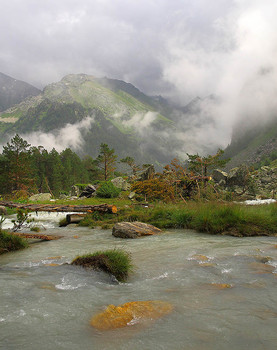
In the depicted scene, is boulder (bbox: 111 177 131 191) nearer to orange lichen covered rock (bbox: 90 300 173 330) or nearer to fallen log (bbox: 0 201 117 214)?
fallen log (bbox: 0 201 117 214)

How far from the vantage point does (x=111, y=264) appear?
5984 mm

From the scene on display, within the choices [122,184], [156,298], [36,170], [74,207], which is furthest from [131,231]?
[36,170]

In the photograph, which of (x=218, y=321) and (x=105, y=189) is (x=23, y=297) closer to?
(x=218, y=321)

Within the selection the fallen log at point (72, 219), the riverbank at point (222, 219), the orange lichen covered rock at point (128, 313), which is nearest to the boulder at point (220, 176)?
the riverbank at point (222, 219)

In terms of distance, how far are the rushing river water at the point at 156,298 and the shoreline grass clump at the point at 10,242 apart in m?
1.16

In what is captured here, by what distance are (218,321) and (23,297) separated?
10.8 ft

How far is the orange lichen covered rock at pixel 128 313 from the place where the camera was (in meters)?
3.46

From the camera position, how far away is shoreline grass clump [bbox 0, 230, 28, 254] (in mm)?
9078

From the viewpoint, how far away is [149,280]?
5574 mm

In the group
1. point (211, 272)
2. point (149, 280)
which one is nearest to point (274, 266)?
point (211, 272)

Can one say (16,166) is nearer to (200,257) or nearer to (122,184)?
(122,184)

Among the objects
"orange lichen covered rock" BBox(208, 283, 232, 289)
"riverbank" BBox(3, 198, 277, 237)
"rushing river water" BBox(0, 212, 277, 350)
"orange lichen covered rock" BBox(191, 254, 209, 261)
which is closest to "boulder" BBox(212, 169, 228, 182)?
"riverbank" BBox(3, 198, 277, 237)

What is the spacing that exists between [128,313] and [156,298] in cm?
88

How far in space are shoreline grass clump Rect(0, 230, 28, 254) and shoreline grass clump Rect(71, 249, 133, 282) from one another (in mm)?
4172
